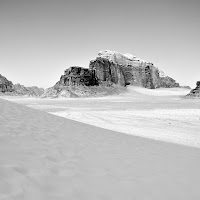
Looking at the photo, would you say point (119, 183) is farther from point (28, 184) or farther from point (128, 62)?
point (128, 62)

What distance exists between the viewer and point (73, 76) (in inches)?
3834

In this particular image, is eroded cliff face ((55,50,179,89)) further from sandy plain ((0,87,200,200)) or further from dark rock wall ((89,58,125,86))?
sandy plain ((0,87,200,200))

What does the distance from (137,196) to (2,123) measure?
4.29 metres

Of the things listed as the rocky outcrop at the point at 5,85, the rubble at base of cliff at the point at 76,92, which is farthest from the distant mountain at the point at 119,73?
the rocky outcrop at the point at 5,85

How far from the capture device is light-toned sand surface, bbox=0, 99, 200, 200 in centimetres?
294

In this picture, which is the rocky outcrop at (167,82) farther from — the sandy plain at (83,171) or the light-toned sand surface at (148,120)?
the sandy plain at (83,171)

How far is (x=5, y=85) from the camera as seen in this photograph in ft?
423

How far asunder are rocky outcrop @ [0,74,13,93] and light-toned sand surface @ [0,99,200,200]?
130 m

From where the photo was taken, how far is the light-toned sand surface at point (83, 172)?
294cm

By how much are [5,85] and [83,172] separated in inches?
5409

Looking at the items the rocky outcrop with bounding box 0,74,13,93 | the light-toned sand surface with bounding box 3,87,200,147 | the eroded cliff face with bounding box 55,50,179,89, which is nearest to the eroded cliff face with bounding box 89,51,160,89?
the eroded cliff face with bounding box 55,50,179,89

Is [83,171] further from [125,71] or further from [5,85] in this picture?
[125,71]

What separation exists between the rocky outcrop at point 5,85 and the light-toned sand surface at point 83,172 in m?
130

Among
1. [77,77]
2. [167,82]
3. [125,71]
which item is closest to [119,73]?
[125,71]
